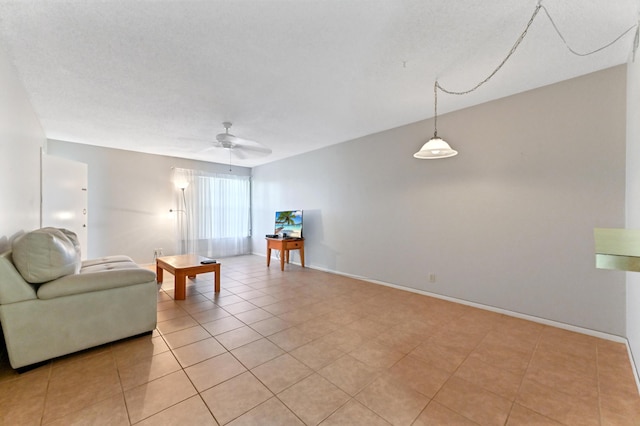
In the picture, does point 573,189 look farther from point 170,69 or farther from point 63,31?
point 63,31

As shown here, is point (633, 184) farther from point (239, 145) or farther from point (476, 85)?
point (239, 145)

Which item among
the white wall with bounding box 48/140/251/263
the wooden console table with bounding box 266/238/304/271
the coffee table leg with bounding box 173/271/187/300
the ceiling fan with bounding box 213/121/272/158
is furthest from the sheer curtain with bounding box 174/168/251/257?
the ceiling fan with bounding box 213/121/272/158

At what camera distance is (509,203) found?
295 centimetres

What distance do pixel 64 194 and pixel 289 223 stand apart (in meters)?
3.78

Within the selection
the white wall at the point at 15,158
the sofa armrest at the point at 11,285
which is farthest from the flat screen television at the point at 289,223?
the sofa armrest at the point at 11,285

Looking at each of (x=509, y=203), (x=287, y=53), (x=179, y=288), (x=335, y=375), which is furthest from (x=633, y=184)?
(x=179, y=288)

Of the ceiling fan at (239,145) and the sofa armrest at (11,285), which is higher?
the ceiling fan at (239,145)

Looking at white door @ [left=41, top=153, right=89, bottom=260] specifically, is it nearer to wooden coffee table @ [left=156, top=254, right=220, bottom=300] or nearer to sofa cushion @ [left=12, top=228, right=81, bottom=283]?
wooden coffee table @ [left=156, top=254, right=220, bottom=300]

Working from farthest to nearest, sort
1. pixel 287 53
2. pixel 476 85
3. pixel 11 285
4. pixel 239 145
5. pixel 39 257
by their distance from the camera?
pixel 239 145
pixel 476 85
pixel 287 53
pixel 39 257
pixel 11 285

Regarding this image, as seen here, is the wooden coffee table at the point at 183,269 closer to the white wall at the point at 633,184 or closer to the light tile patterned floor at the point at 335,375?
the light tile patterned floor at the point at 335,375

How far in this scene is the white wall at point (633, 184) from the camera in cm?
189

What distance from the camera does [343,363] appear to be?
2049 millimetres

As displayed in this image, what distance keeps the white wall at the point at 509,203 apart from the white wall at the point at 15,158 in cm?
416

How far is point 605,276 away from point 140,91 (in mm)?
5158
